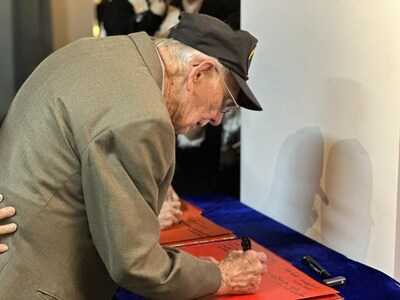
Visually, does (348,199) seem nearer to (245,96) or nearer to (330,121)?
(330,121)

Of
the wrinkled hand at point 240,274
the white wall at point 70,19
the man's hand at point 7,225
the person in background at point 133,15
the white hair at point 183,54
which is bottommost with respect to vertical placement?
the wrinkled hand at point 240,274

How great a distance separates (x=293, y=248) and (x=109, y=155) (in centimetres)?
74

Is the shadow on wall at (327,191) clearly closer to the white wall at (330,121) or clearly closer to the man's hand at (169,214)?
the white wall at (330,121)

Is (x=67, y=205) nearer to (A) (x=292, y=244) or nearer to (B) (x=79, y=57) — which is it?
(B) (x=79, y=57)

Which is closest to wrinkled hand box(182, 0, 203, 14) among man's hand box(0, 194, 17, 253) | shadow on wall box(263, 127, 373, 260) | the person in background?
the person in background

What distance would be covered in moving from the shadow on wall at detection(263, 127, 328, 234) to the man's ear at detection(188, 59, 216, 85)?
1.95 feet

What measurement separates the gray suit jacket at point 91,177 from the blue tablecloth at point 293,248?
11.3 inches

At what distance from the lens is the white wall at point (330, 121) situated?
4.71 ft

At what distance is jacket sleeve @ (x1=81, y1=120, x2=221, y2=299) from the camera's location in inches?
40.3

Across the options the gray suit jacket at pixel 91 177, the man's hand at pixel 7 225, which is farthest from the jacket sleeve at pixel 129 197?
the man's hand at pixel 7 225

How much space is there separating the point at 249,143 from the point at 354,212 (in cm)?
59

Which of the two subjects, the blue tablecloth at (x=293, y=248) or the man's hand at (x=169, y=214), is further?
the man's hand at (x=169, y=214)

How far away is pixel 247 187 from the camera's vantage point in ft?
6.98

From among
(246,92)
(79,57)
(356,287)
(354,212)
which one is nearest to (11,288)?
(79,57)
